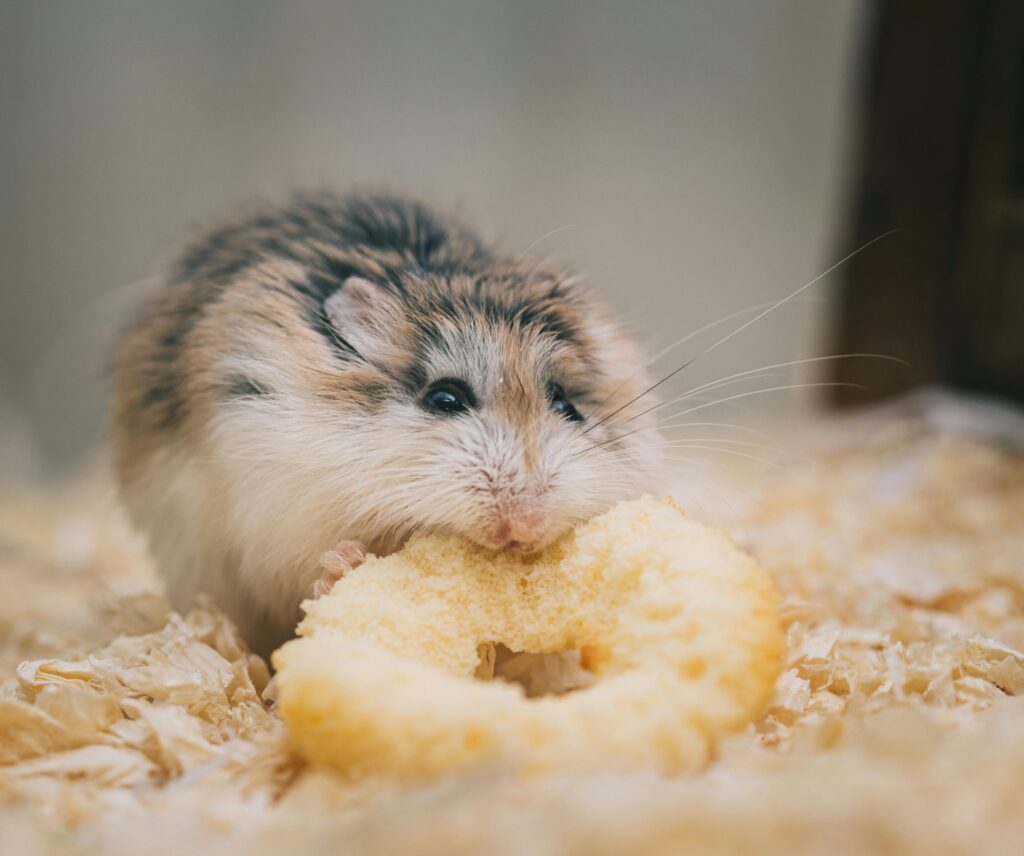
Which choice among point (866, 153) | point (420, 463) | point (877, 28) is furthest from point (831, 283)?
point (420, 463)

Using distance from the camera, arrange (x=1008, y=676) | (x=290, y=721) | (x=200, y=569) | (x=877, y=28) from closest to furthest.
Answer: (x=290, y=721), (x=1008, y=676), (x=200, y=569), (x=877, y=28)

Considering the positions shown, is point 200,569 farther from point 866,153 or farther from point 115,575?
point 866,153

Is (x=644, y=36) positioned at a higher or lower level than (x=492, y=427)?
higher

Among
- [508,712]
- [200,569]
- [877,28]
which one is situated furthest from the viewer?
[877,28]

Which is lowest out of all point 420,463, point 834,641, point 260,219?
point 834,641

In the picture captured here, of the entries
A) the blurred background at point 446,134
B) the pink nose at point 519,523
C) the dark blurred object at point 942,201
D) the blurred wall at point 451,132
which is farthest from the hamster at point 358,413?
the blurred wall at point 451,132

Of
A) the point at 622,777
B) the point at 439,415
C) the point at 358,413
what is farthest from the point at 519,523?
the point at 622,777

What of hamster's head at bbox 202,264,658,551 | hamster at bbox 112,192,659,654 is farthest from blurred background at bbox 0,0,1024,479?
hamster's head at bbox 202,264,658,551
